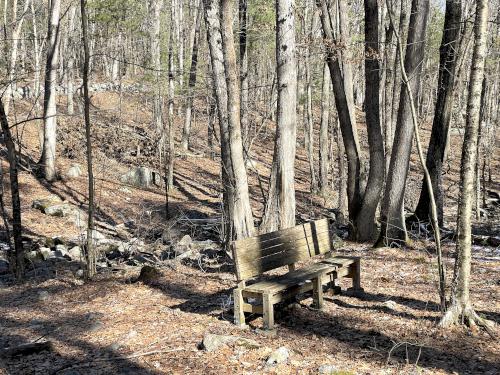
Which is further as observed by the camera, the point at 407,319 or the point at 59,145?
the point at 59,145

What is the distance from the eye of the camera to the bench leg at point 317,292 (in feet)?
19.6

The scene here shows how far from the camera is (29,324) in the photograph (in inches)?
255

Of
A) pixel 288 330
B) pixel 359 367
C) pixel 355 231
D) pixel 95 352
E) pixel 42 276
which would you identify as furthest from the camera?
pixel 355 231

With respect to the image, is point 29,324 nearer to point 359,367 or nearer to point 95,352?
point 95,352

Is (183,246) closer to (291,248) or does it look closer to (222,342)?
(291,248)

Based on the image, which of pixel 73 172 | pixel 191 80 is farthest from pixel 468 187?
pixel 191 80

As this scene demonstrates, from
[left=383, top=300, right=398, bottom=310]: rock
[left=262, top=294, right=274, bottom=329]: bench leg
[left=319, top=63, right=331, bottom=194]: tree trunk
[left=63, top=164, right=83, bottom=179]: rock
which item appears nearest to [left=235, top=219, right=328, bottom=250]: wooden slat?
[left=262, top=294, right=274, bottom=329]: bench leg

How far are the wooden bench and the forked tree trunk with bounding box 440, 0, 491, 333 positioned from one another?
146 centimetres

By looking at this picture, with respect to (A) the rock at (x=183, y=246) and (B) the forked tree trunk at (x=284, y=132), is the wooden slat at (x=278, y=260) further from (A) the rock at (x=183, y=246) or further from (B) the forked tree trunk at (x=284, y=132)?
(A) the rock at (x=183, y=246)

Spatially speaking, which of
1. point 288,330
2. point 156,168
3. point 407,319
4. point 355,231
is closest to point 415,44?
point 355,231

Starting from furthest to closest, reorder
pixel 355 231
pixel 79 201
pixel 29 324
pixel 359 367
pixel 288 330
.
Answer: pixel 79 201 → pixel 355 231 → pixel 29 324 → pixel 288 330 → pixel 359 367

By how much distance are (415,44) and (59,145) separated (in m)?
16.5

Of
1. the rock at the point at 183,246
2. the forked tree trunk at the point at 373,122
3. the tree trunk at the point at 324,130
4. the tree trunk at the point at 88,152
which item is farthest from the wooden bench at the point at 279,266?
the tree trunk at the point at 324,130

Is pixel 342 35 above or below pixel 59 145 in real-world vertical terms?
above
